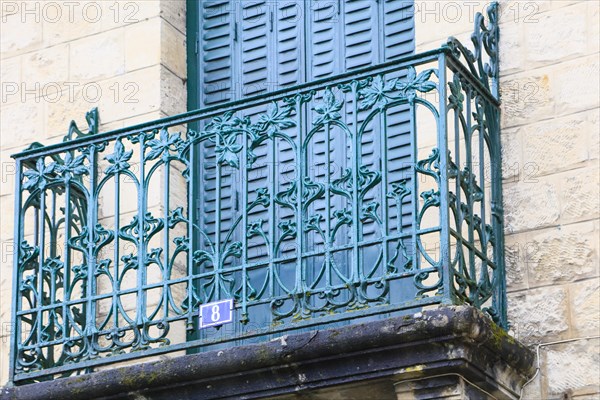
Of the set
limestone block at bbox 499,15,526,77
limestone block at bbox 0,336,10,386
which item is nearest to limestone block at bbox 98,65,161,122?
limestone block at bbox 0,336,10,386

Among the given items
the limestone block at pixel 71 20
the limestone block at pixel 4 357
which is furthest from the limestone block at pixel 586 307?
the limestone block at pixel 71 20

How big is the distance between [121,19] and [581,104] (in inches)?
107

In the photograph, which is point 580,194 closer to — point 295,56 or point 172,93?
point 295,56

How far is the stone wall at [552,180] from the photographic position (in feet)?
24.9

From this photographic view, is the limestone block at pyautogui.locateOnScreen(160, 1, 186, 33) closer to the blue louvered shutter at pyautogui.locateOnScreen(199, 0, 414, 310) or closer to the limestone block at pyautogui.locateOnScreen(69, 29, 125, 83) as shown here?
the blue louvered shutter at pyautogui.locateOnScreen(199, 0, 414, 310)

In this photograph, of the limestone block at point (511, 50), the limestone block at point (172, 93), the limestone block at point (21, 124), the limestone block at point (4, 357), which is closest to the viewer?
the limestone block at point (511, 50)

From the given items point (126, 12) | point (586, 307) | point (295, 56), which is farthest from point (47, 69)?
point (586, 307)

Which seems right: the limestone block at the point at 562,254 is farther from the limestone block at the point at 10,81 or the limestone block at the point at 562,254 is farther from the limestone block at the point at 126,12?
the limestone block at the point at 10,81

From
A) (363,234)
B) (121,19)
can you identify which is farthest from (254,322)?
(121,19)

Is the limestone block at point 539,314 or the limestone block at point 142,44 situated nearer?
the limestone block at point 539,314

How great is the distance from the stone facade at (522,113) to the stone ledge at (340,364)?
0.86 feet

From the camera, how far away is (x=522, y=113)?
8.05m

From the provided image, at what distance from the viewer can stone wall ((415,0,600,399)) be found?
24.9 ft

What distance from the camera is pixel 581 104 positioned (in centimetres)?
793
